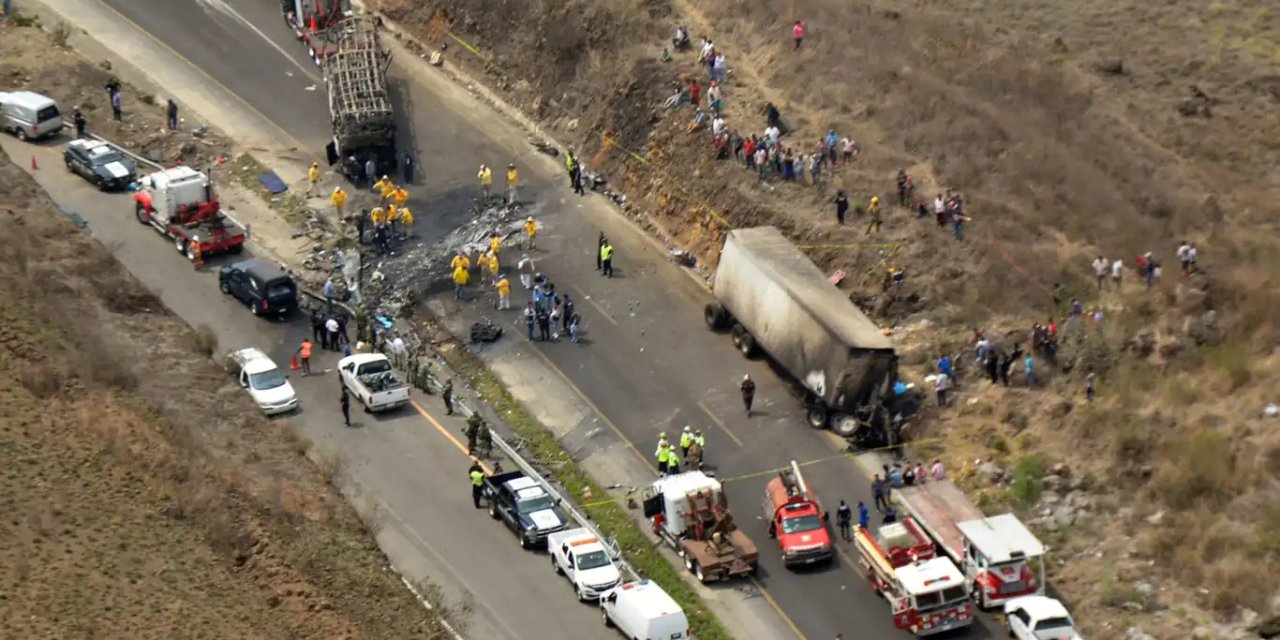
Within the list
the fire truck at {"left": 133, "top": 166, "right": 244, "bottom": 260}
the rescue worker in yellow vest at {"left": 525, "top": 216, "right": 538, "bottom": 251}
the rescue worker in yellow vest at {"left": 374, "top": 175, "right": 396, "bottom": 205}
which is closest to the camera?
the fire truck at {"left": 133, "top": 166, "right": 244, "bottom": 260}

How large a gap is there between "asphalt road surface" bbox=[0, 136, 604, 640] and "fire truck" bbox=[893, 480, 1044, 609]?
32.0 feet

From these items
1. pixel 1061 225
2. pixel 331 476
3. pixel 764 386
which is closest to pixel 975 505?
pixel 764 386

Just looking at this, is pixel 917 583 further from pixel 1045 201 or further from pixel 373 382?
pixel 1045 201

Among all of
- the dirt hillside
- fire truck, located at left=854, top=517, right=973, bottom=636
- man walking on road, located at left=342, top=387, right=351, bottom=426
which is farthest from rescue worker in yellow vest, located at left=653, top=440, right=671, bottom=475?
man walking on road, located at left=342, top=387, right=351, bottom=426

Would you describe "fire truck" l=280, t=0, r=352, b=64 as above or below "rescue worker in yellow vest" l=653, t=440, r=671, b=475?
above

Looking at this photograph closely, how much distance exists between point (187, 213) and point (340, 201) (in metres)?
5.40

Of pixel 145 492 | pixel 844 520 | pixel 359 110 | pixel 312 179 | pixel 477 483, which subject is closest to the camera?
pixel 145 492

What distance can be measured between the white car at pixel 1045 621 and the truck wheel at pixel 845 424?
973 cm

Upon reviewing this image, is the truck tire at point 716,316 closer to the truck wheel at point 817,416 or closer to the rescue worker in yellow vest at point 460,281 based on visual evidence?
the truck wheel at point 817,416

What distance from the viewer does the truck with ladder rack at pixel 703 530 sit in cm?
5216

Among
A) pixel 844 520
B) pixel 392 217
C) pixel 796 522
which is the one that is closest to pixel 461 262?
pixel 392 217

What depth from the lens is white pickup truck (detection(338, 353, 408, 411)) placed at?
58.7 m

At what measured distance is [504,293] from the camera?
6488 cm

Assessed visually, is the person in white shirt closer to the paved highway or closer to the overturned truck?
the overturned truck
